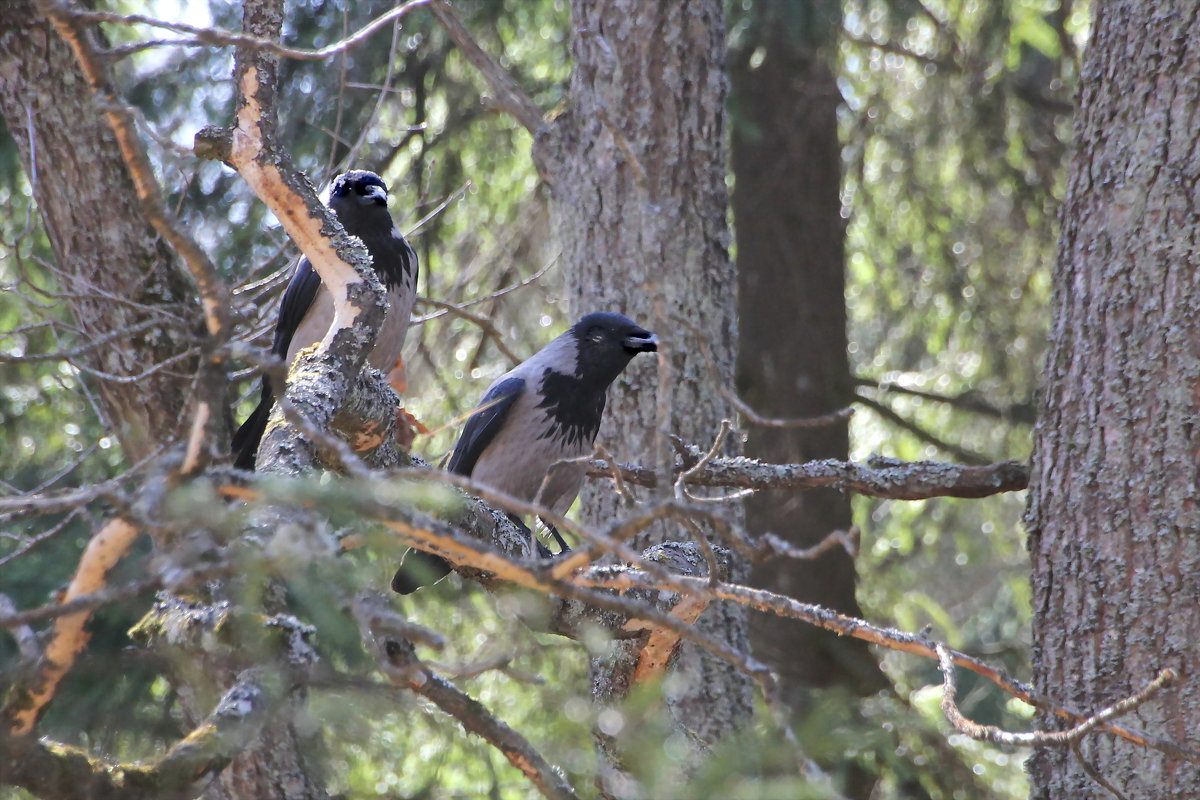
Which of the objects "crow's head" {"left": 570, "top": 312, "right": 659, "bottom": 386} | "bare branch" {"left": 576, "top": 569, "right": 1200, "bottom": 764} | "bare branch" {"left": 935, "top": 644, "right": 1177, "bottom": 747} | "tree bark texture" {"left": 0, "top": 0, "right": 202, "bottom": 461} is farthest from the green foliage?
"bare branch" {"left": 935, "top": 644, "right": 1177, "bottom": 747}

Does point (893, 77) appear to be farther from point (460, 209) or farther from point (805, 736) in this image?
point (805, 736)

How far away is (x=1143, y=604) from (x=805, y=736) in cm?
215

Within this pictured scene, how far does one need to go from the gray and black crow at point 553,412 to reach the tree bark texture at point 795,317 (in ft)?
7.98

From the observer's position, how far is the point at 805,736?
6.13 feet

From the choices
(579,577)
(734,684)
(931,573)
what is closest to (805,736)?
(579,577)

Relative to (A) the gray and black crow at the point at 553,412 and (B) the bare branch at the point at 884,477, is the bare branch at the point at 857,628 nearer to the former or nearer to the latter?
(B) the bare branch at the point at 884,477

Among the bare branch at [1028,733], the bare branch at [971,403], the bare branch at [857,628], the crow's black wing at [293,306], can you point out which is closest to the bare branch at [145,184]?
the bare branch at [857,628]

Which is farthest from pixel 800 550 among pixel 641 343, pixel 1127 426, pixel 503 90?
pixel 503 90

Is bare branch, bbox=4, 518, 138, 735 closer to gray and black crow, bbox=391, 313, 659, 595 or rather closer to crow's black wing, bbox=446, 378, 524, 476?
gray and black crow, bbox=391, 313, 659, 595

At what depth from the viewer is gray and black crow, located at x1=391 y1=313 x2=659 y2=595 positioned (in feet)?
15.8

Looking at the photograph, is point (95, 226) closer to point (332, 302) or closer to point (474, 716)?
point (332, 302)

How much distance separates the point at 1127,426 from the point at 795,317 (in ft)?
13.2

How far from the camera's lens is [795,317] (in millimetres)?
7641

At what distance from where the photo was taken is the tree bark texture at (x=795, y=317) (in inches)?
282
